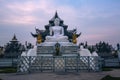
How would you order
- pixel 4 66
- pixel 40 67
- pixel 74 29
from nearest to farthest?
A: pixel 40 67
pixel 4 66
pixel 74 29

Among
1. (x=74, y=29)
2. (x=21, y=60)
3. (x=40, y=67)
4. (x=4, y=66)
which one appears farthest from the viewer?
(x=74, y=29)

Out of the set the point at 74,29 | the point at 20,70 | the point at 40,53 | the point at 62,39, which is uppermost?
the point at 74,29

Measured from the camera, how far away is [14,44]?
60.2 meters

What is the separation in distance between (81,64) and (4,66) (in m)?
10.5

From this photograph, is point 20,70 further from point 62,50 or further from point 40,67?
point 62,50

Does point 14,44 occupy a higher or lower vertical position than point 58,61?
higher

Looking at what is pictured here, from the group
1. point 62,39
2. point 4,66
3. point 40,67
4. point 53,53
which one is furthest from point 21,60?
point 62,39

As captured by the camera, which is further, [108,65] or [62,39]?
[62,39]

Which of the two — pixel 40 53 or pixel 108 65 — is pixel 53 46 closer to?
pixel 40 53

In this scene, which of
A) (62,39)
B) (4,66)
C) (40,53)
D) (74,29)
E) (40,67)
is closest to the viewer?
(40,67)

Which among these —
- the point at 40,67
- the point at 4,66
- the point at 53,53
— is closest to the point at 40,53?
the point at 53,53

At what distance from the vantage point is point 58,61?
2345 centimetres

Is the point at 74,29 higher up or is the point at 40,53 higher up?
the point at 74,29

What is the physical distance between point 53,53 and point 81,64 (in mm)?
8414
